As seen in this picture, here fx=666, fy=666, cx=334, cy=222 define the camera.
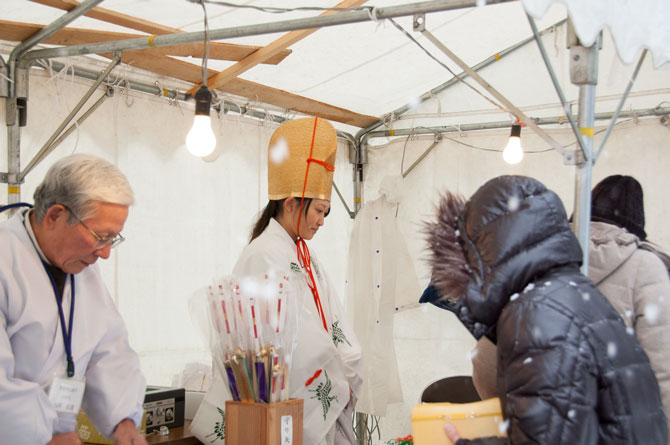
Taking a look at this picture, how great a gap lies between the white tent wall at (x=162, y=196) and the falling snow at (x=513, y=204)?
2.46m

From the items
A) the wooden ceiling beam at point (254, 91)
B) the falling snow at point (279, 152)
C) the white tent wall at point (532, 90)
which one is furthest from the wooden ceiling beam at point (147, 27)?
the white tent wall at point (532, 90)

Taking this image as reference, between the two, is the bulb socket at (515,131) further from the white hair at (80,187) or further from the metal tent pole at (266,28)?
the white hair at (80,187)

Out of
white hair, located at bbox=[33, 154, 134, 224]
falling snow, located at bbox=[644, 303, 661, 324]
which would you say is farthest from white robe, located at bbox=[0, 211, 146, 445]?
falling snow, located at bbox=[644, 303, 661, 324]

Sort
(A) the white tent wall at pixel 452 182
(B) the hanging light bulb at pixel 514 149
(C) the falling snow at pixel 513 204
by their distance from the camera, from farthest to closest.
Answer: (A) the white tent wall at pixel 452 182, (B) the hanging light bulb at pixel 514 149, (C) the falling snow at pixel 513 204

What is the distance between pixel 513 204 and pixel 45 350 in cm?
122

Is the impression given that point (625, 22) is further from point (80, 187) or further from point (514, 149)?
point (514, 149)

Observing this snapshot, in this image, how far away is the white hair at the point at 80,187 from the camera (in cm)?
167

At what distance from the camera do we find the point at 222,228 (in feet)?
13.9

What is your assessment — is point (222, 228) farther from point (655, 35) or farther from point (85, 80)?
point (655, 35)

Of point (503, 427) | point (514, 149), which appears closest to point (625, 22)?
point (503, 427)

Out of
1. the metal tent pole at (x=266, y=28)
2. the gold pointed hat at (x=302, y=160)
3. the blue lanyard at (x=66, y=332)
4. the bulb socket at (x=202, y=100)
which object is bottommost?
the blue lanyard at (x=66, y=332)

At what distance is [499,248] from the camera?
4.26 feet

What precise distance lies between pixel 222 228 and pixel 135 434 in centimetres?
240

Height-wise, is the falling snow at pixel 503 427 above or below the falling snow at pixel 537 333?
below
